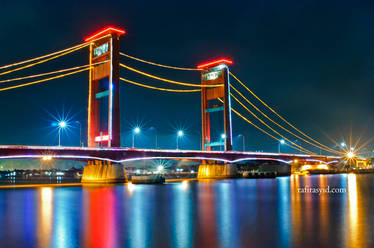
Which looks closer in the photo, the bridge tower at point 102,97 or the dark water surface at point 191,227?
the dark water surface at point 191,227

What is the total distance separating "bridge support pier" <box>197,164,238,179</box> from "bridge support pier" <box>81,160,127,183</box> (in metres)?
24.2

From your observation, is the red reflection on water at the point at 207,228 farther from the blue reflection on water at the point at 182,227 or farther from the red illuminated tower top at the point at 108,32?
the red illuminated tower top at the point at 108,32

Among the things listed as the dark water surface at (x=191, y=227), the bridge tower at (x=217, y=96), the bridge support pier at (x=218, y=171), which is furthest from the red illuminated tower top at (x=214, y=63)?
the dark water surface at (x=191, y=227)

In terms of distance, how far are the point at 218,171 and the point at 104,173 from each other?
27840 mm

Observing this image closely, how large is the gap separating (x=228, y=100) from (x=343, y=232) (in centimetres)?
6248

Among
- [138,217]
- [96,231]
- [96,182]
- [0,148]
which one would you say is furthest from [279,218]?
[96,182]

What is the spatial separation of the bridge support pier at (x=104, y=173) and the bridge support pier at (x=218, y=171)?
24220 millimetres

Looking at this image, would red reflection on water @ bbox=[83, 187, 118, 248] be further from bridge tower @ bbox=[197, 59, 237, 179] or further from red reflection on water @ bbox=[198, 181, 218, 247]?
bridge tower @ bbox=[197, 59, 237, 179]

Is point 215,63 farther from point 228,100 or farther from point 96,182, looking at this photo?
point 96,182

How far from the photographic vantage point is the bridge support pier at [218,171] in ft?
250

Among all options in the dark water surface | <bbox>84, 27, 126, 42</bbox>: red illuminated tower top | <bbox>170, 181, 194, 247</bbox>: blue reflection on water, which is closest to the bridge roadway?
<bbox>84, 27, 126, 42</bbox>: red illuminated tower top

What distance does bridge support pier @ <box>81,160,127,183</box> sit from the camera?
5472 centimetres

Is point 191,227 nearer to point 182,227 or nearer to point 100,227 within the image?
point 182,227

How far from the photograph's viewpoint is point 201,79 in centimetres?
7975
